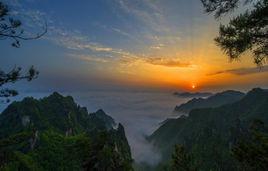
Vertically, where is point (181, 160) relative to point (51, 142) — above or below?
above

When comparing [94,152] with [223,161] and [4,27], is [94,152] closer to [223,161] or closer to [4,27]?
[4,27]

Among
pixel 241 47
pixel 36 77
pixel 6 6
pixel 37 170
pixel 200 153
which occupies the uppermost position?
pixel 6 6

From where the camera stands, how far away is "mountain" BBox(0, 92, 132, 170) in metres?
37.6

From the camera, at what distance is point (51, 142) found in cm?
11806

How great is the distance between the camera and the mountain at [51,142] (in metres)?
37.6

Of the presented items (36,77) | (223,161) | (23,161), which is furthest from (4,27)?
(223,161)

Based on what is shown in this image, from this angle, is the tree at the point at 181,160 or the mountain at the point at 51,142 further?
the tree at the point at 181,160

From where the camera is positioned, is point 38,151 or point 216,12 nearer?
point 216,12

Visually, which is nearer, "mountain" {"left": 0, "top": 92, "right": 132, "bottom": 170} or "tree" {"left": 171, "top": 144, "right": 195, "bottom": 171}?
"mountain" {"left": 0, "top": 92, "right": 132, "bottom": 170}

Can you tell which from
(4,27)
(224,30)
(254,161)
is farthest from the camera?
(254,161)

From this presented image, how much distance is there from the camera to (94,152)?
34.2m

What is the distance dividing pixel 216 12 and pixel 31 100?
18531 centimetres

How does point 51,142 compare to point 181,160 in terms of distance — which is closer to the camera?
point 181,160

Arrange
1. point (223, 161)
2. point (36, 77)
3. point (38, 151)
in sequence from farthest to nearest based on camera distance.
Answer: point (223, 161) < point (38, 151) < point (36, 77)
